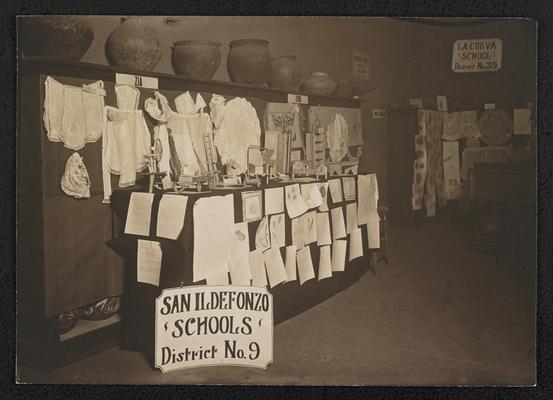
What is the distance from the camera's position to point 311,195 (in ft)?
7.83

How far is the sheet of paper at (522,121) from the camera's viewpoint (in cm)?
226

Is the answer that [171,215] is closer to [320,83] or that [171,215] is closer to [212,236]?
[212,236]

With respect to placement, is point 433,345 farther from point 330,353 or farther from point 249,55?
point 249,55

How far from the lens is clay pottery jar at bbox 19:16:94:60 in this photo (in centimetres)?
207

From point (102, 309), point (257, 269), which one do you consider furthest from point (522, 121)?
point (102, 309)

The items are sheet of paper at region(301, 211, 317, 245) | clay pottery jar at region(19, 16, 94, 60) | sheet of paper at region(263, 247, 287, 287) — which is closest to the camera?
clay pottery jar at region(19, 16, 94, 60)

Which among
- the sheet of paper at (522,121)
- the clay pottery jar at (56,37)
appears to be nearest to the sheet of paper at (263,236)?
the clay pottery jar at (56,37)

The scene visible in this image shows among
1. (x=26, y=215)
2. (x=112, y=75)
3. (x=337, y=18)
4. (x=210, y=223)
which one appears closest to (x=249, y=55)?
(x=337, y=18)

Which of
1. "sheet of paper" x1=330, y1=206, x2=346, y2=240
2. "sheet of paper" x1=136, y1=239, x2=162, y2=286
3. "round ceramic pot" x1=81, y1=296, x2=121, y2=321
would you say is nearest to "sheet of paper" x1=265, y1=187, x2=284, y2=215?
"sheet of paper" x1=330, y1=206, x2=346, y2=240

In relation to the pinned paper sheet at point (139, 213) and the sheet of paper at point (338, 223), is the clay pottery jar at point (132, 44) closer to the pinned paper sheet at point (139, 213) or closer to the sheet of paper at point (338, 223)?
the pinned paper sheet at point (139, 213)

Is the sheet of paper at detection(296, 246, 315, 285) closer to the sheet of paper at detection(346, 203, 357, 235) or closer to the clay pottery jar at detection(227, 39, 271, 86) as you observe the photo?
the sheet of paper at detection(346, 203, 357, 235)

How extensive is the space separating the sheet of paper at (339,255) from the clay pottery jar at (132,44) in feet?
3.41

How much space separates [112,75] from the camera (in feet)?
7.06

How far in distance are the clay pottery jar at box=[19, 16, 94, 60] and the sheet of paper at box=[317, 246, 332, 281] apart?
3.92 ft
